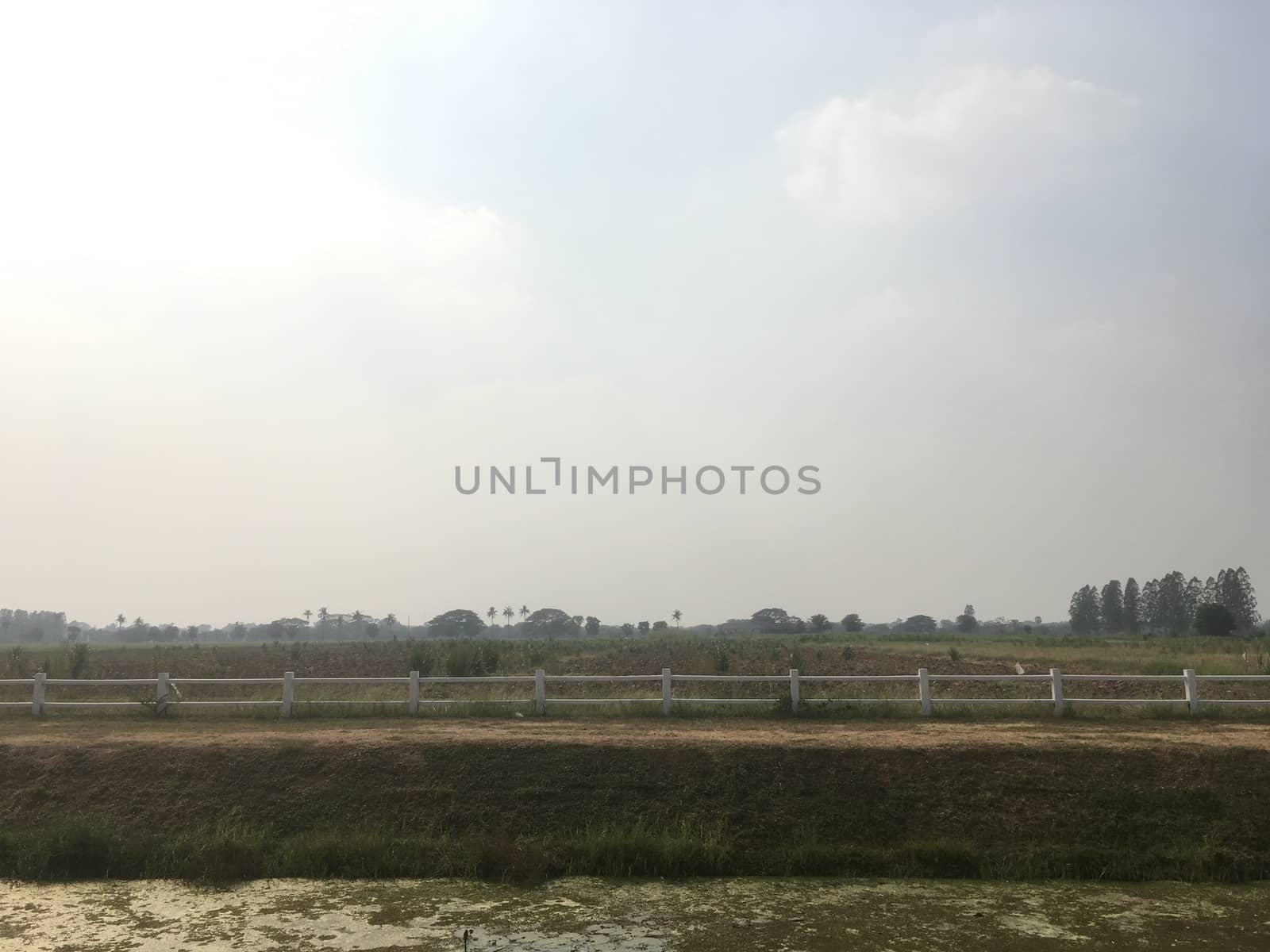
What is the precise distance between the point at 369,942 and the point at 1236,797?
15044 mm

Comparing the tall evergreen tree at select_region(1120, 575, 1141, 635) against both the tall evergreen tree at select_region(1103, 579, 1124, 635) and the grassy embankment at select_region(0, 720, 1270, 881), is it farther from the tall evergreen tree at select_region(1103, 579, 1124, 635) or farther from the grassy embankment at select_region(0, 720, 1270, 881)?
the grassy embankment at select_region(0, 720, 1270, 881)

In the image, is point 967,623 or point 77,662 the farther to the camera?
point 967,623

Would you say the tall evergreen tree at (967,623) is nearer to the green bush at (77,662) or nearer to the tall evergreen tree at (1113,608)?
the tall evergreen tree at (1113,608)

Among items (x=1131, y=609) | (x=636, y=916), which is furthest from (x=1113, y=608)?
(x=636, y=916)

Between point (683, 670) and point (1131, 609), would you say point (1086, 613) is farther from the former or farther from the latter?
point (683, 670)

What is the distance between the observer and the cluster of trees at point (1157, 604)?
174 meters

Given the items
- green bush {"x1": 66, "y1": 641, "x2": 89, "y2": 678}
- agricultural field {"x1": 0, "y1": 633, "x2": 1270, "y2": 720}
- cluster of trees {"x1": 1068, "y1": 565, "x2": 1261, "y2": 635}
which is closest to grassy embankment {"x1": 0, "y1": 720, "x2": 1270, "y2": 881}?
agricultural field {"x1": 0, "y1": 633, "x2": 1270, "y2": 720}

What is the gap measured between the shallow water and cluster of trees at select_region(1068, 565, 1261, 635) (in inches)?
6708

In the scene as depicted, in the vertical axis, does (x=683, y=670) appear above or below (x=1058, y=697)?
below

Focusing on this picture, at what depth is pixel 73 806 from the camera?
16766 mm

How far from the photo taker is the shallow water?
37.1 ft

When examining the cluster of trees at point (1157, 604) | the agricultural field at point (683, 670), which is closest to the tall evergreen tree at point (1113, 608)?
the cluster of trees at point (1157, 604)

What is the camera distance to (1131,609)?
7402 inches

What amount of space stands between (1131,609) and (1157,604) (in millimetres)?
6426
